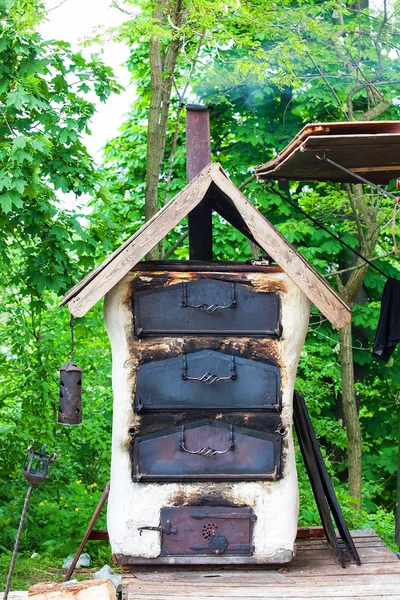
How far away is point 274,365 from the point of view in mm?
5254

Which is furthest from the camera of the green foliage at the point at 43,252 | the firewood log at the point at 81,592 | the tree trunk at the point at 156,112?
the tree trunk at the point at 156,112

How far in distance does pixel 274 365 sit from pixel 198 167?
5.12ft

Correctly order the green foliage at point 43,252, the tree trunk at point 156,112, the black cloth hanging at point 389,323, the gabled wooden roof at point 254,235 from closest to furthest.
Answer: the gabled wooden roof at point 254,235 → the black cloth hanging at point 389,323 → the green foliage at point 43,252 → the tree trunk at point 156,112

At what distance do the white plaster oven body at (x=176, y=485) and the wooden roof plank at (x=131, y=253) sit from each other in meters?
0.22

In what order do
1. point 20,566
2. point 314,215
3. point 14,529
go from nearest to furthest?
point 20,566 → point 14,529 → point 314,215

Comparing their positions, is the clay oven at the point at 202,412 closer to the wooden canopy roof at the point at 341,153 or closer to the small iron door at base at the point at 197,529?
the small iron door at base at the point at 197,529

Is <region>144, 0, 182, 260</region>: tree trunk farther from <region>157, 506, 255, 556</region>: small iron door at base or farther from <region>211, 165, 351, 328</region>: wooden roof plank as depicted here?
<region>157, 506, 255, 556</region>: small iron door at base

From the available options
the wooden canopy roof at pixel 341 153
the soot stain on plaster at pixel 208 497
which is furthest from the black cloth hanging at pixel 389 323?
the soot stain on plaster at pixel 208 497

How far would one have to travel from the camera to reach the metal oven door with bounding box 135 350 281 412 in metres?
5.17

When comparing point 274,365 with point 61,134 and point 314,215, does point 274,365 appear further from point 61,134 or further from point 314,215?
point 314,215

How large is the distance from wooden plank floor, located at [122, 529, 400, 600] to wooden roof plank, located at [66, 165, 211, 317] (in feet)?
5.54

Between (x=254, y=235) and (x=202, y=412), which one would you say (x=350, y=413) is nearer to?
(x=202, y=412)

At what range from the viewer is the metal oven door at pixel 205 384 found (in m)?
5.17

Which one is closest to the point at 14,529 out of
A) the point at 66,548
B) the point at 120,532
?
the point at 66,548
